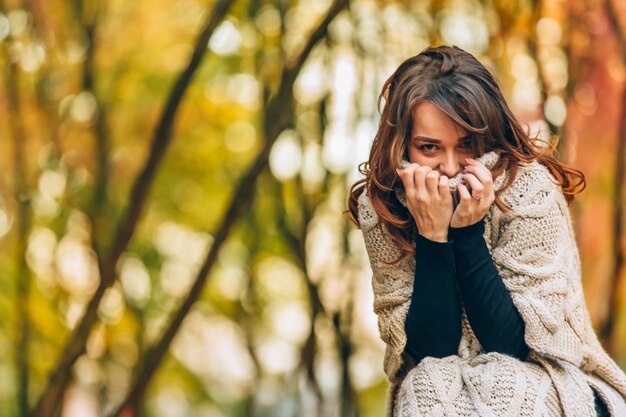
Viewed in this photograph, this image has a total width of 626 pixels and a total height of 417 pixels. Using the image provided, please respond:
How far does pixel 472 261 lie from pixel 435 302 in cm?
15

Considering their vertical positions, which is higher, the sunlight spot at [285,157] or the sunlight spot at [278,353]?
the sunlight spot at [285,157]

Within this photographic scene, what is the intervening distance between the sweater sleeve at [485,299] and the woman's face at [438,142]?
0.21 metres

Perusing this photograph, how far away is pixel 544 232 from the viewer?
3043 millimetres

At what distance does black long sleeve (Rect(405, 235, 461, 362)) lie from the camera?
3.01 metres

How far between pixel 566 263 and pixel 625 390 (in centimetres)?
41

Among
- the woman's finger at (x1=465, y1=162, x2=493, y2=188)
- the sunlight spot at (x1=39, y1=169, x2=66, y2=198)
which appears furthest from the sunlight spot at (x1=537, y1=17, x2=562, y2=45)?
the sunlight spot at (x1=39, y1=169, x2=66, y2=198)

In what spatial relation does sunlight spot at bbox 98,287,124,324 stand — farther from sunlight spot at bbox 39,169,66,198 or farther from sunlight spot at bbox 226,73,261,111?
sunlight spot at bbox 226,73,261,111

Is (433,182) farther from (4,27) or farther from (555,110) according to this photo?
(4,27)

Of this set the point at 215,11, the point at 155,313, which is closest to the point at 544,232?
the point at 215,11

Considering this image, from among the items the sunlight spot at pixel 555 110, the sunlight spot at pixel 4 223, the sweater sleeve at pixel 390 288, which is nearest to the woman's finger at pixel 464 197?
the sweater sleeve at pixel 390 288

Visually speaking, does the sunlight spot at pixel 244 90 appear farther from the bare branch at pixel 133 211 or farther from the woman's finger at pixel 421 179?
the woman's finger at pixel 421 179

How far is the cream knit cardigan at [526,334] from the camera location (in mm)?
2887

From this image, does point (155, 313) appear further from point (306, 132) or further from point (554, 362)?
point (554, 362)

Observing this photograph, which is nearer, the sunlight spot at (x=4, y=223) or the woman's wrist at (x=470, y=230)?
the woman's wrist at (x=470, y=230)
